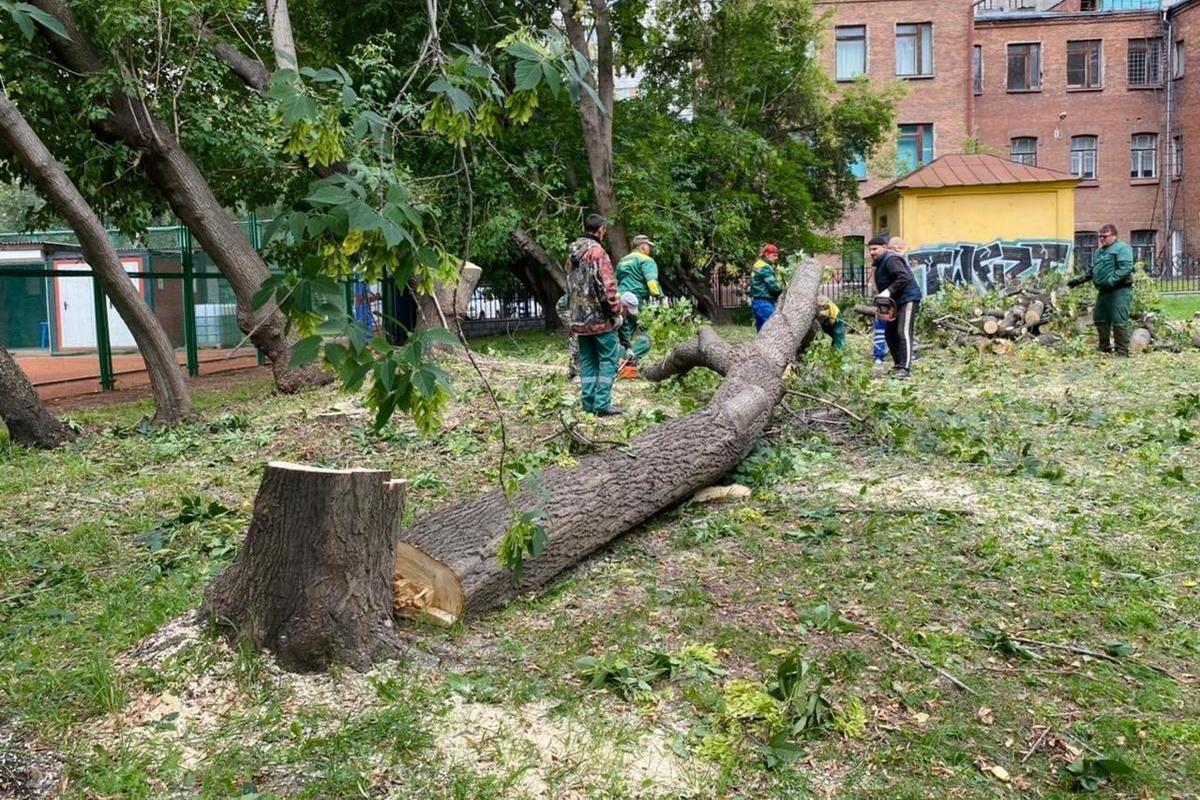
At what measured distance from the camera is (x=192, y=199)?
39.9 feet

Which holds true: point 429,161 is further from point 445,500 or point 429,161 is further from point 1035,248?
point 445,500

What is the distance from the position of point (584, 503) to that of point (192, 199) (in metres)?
8.69

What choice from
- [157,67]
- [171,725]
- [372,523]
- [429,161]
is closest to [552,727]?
[372,523]

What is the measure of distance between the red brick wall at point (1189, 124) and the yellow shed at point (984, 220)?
827 inches

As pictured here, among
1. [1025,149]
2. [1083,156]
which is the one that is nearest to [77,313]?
[1025,149]

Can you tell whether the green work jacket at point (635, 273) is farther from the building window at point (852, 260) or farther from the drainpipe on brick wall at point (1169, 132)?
the drainpipe on brick wall at point (1169, 132)

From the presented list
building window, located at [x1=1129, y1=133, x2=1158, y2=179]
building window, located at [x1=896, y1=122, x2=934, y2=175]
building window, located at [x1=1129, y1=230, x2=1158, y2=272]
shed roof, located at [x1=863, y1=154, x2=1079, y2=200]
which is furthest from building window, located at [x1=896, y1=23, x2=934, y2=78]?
shed roof, located at [x1=863, y1=154, x2=1079, y2=200]

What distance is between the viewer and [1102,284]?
1409cm

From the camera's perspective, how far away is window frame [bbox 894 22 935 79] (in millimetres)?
36741

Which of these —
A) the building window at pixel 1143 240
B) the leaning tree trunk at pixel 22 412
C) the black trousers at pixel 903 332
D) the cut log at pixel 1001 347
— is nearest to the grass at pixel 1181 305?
the cut log at pixel 1001 347

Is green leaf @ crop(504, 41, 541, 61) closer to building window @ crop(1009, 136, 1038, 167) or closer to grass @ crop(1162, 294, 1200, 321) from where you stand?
grass @ crop(1162, 294, 1200, 321)

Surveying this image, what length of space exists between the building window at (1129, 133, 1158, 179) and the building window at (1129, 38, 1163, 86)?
76.0 inches

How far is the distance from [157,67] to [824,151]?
18.7 metres

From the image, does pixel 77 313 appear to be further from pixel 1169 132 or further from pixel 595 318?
pixel 1169 132
